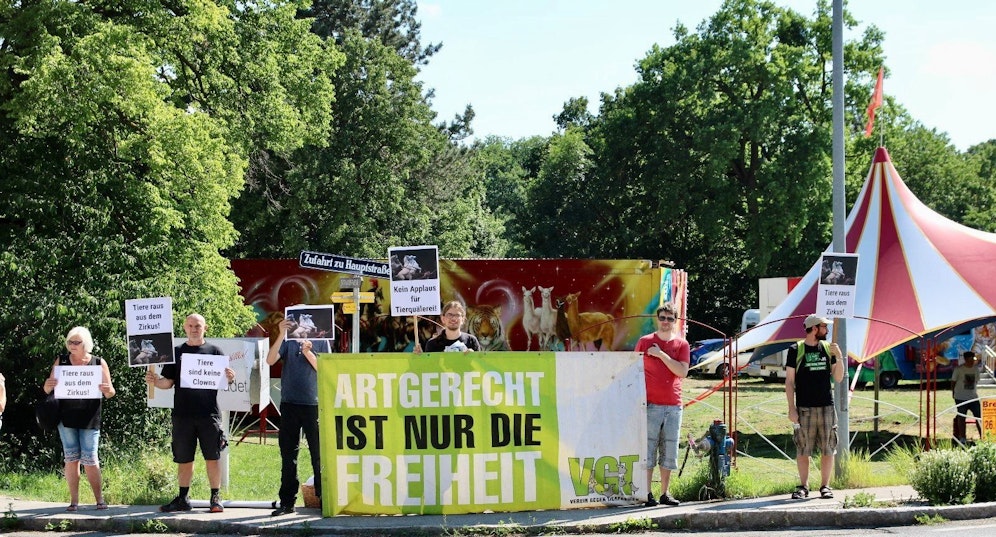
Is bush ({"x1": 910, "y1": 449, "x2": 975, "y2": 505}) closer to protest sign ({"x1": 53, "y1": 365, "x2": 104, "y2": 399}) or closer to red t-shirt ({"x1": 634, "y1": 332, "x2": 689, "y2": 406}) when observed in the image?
red t-shirt ({"x1": 634, "y1": 332, "x2": 689, "y2": 406})

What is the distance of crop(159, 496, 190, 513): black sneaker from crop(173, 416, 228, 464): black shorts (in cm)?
43

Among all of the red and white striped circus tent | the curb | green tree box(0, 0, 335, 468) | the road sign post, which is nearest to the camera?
the curb

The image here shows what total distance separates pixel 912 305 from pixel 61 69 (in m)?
13.7

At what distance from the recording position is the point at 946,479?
10.2 m

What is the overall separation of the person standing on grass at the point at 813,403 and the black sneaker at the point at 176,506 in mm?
5867

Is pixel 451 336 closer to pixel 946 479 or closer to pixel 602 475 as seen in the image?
pixel 602 475

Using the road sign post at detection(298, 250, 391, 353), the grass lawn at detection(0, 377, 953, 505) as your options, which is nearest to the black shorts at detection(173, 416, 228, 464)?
the grass lawn at detection(0, 377, 953, 505)

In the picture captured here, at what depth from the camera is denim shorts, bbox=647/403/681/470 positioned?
10.2 meters

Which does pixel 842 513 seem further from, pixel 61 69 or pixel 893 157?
pixel 893 157

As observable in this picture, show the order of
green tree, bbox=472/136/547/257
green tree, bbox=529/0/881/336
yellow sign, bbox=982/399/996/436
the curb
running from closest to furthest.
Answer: the curb
yellow sign, bbox=982/399/996/436
green tree, bbox=529/0/881/336
green tree, bbox=472/136/547/257

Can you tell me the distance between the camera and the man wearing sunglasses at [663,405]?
1016 centimetres

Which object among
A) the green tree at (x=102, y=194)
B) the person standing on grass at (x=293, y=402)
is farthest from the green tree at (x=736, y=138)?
the person standing on grass at (x=293, y=402)

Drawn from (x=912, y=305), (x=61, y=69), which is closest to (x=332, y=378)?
(x=61, y=69)

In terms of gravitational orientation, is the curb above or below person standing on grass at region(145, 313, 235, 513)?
below
